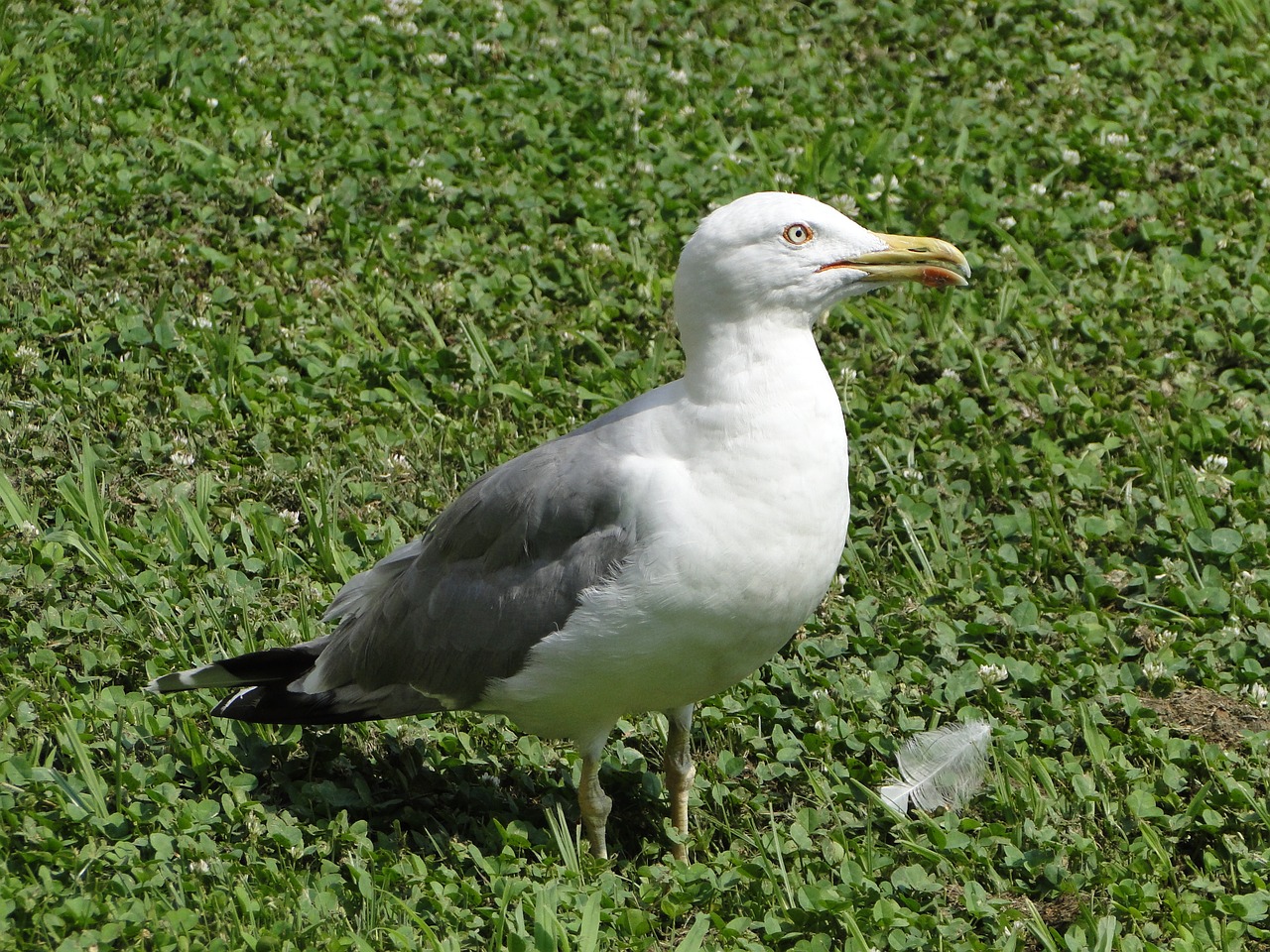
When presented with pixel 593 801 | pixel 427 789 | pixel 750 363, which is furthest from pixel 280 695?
pixel 750 363

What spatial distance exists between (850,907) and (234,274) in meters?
4.30

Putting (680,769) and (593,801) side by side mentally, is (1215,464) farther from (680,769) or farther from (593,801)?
(593,801)

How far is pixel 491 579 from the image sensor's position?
4.39 meters

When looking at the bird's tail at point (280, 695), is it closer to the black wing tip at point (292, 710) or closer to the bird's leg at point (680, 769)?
the black wing tip at point (292, 710)

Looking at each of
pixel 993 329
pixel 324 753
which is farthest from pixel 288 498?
pixel 993 329

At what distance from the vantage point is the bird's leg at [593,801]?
4.50 meters

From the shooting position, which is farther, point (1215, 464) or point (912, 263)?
point (1215, 464)

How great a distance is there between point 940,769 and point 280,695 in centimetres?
203

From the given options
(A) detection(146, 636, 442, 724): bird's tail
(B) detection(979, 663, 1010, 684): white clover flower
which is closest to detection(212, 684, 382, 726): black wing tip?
(A) detection(146, 636, 442, 724): bird's tail

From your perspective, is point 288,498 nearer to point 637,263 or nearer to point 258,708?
point 258,708

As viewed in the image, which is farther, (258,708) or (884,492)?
(884,492)

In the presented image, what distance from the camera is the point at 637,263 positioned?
7211 millimetres

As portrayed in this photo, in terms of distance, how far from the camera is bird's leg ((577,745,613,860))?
4.50m

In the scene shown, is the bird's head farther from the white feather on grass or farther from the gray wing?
the white feather on grass
